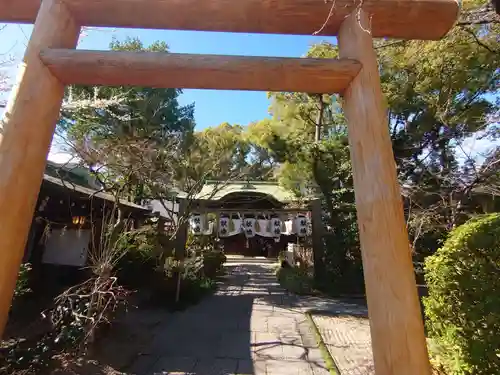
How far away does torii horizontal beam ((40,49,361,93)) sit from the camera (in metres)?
1.79

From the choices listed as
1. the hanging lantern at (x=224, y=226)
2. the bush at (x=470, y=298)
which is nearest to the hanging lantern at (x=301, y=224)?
the hanging lantern at (x=224, y=226)

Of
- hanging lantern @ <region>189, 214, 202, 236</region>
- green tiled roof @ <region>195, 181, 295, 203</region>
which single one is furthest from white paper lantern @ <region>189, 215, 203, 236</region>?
green tiled roof @ <region>195, 181, 295, 203</region>

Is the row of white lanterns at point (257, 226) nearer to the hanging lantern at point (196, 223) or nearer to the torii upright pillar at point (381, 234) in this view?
the hanging lantern at point (196, 223)

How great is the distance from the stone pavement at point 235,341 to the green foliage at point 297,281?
973 millimetres

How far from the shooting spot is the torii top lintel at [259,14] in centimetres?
191

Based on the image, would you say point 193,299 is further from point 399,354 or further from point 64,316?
point 399,354

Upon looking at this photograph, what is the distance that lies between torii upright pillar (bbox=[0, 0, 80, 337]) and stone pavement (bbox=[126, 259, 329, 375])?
304 centimetres

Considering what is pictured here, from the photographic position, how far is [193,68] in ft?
5.98

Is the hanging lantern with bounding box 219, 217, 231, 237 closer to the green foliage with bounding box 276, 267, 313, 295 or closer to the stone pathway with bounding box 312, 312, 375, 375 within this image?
the green foliage with bounding box 276, 267, 313, 295

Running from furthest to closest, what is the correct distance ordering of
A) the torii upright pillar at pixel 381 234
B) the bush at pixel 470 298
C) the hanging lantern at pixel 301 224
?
the hanging lantern at pixel 301 224 < the bush at pixel 470 298 < the torii upright pillar at pixel 381 234

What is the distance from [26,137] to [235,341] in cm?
454

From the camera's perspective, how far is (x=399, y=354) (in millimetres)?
1356

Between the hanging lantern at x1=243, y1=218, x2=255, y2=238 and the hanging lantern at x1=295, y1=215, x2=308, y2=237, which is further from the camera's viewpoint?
the hanging lantern at x1=295, y1=215, x2=308, y2=237

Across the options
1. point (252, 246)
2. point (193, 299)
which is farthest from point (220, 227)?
point (252, 246)
